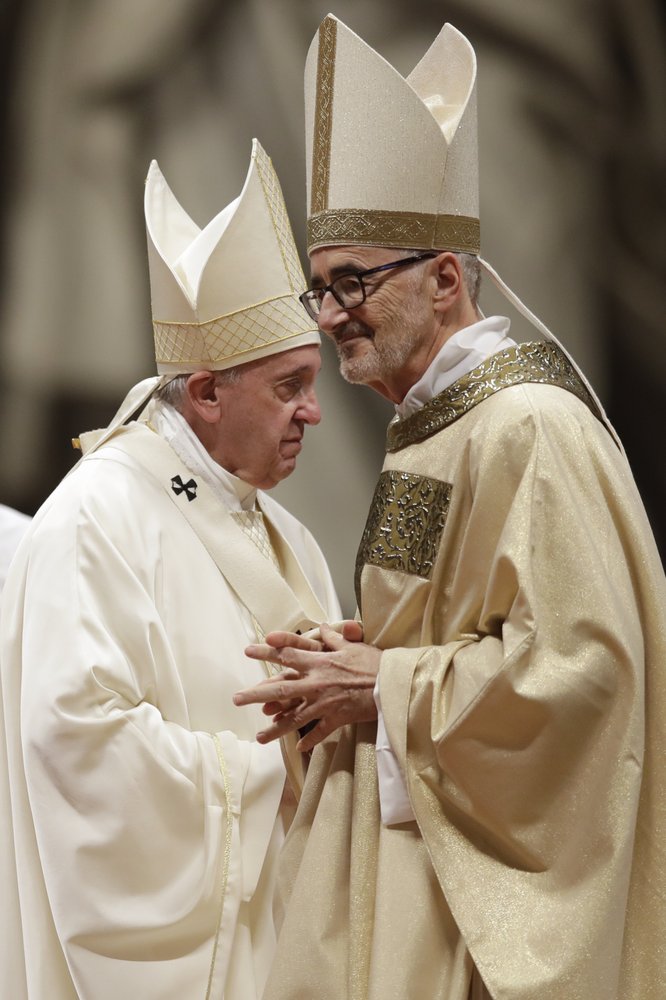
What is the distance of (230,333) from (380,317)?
121 centimetres

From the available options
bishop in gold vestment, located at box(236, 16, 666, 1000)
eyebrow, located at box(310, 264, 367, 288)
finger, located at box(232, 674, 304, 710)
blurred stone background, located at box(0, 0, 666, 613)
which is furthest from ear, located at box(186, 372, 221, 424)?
blurred stone background, located at box(0, 0, 666, 613)

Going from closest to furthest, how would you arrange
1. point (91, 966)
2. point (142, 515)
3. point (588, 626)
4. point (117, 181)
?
1. point (588, 626)
2. point (91, 966)
3. point (142, 515)
4. point (117, 181)

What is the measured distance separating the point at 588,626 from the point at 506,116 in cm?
362

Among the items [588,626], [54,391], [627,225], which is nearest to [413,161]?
[588,626]

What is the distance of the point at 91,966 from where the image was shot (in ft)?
9.51

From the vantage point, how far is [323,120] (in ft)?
8.63

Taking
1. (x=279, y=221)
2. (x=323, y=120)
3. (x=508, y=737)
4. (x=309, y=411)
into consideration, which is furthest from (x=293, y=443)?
(x=508, y=737)

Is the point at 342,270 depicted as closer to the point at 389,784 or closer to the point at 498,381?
the point at 498,381

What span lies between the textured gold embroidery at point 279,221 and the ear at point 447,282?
4.12 ft

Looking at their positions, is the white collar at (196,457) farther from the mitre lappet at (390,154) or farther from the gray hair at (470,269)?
the gray hair at (470,269)

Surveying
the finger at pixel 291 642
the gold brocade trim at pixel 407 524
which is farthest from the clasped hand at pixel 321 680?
the gold brocade trim at pixel 407 524

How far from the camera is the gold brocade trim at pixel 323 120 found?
2588 millimetres

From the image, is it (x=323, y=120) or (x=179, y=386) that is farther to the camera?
(x=179, y=386)

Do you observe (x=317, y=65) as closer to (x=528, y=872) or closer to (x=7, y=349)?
(x=528, y=872)
